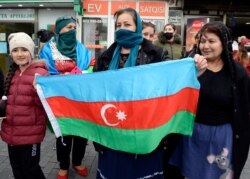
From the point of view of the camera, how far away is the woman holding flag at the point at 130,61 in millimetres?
2578

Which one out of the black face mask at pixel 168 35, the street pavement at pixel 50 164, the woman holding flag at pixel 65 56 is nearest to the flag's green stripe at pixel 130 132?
the woman holding flag at pixel 65 56

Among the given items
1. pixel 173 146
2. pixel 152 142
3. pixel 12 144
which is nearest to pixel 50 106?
pixel 12 144

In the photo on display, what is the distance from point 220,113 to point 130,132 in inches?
31.1

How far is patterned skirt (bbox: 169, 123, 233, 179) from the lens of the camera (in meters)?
2.77

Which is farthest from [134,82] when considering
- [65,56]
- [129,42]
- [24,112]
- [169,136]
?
[65,56]

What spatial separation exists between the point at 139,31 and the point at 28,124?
4.35 feet

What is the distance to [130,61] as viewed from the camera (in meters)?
2.62

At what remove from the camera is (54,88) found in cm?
280

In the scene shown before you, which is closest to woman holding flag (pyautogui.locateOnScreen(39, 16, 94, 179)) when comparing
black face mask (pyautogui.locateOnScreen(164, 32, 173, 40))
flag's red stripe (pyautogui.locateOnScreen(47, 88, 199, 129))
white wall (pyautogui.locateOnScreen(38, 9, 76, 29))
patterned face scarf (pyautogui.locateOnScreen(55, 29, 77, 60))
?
patterned face scarf (pyautogui.locateOnScreen(55, 29, 77, 60))

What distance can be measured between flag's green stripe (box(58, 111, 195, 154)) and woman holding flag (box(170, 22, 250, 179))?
0.19 meters

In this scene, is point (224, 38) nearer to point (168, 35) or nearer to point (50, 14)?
point (168, 35)

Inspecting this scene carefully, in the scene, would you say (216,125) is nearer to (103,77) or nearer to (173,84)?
(173,84)

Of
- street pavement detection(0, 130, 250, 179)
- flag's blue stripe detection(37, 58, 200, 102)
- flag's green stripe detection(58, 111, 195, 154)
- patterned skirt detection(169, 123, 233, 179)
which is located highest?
flag's blue stripe detection(37, 58, 200, 102)

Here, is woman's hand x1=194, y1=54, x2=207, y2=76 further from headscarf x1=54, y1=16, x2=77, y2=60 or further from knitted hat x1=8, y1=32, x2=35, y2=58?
headscarf x1=54, y1=16, x2=77, y2=60
